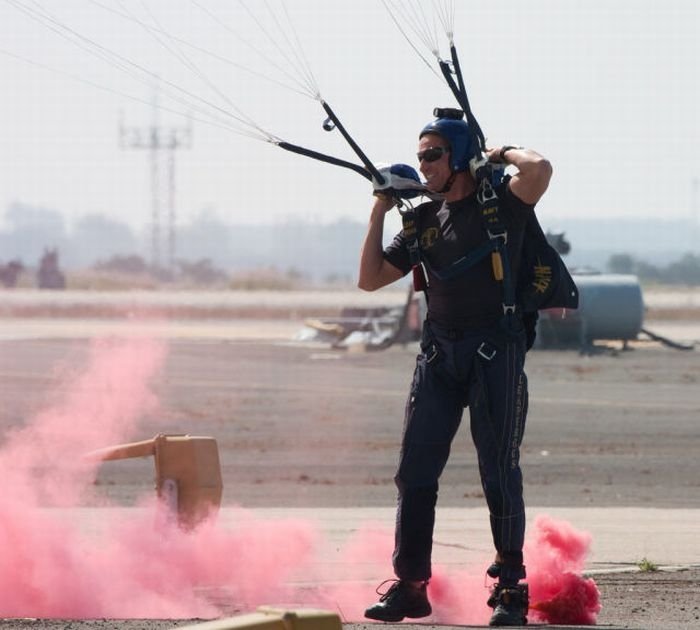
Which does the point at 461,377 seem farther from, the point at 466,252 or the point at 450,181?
the point at 450,181

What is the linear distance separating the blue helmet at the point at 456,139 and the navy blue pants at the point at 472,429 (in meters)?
0.72

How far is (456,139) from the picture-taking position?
271 inches

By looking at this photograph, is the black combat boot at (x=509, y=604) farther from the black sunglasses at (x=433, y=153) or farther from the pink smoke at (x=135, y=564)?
the black sunglasses at (x=433, y=153)

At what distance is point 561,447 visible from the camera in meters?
17.8

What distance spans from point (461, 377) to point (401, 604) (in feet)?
3.32

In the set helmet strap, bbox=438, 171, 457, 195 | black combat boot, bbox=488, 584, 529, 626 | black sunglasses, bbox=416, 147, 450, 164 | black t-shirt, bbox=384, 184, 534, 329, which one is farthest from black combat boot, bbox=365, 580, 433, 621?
black sunglasses, bbox=416, 147, 450, 164

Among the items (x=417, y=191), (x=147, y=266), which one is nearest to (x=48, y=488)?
(x=417, y=191)

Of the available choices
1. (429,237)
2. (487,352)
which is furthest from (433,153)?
(487,352)

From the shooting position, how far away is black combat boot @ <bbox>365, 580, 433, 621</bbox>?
22.8ft

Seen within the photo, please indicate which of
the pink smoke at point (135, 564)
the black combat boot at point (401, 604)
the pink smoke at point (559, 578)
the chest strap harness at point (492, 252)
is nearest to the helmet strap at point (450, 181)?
the chest strap harness at point (492, 252)

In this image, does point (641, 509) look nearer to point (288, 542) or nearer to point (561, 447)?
point (288, 542)

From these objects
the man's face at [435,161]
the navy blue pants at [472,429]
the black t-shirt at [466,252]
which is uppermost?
the man's face at [435,161]

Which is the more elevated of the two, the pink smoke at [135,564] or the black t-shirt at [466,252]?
the black t-shirt at [466,252]

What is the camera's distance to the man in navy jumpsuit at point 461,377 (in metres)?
6.83
